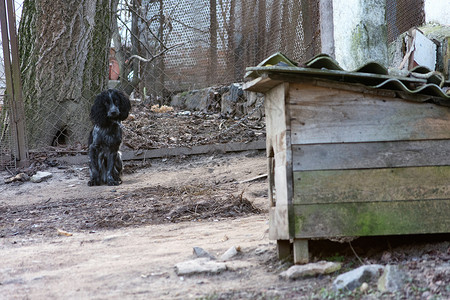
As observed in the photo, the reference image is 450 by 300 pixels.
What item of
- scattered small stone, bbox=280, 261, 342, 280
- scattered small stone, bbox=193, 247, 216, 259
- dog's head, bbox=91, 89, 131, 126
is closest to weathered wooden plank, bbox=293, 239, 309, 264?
scattered small stone, bbox=280, 261, 342, 280

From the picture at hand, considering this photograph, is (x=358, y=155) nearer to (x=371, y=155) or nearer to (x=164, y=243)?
(x=371, y=155)

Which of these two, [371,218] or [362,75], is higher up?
[362,75]

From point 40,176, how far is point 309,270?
21.2 feet

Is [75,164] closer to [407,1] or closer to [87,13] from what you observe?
[87,13]

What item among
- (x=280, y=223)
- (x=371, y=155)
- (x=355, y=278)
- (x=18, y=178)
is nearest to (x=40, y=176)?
(x=18, y=178)

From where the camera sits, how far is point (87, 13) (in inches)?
403

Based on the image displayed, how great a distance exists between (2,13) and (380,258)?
25.8ft

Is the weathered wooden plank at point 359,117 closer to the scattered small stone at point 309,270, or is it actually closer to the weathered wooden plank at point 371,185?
the weathered wooden plank at point 371,185

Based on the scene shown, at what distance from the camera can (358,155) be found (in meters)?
3.48

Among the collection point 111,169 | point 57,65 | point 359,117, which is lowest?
point 111,169

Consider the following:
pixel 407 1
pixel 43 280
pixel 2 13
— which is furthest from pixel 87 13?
pixel 43 280

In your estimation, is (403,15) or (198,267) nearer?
(198,267)

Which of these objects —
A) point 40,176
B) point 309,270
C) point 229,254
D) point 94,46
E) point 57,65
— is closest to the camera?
point 309,270

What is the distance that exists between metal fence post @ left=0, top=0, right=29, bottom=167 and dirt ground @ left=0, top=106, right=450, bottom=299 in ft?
2.84
